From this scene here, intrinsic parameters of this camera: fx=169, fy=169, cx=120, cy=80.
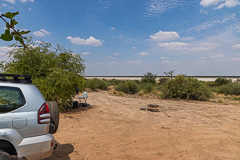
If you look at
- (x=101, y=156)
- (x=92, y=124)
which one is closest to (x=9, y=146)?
(x=101, y=156)

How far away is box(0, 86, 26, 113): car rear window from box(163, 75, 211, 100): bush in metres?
14.2

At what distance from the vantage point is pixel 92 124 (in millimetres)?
6969

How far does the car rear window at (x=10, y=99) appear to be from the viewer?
8.56 ft

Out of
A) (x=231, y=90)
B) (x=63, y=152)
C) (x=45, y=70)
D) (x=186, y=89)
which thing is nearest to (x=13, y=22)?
(x=63, y=152)

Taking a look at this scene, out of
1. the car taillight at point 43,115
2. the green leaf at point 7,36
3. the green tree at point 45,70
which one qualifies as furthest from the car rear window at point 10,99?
the green tree at point 45,70

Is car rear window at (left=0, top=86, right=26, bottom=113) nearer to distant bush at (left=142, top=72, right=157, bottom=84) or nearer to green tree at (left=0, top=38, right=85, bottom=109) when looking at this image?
green tree at (left=0, top=38, right=85, bottom=109)

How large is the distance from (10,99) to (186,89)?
1456 centimetres

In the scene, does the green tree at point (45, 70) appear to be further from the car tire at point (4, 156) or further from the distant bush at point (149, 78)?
the distant bush at point (149, 78)

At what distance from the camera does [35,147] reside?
8.68ft

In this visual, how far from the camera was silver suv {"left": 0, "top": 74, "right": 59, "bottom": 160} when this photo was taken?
2.52m

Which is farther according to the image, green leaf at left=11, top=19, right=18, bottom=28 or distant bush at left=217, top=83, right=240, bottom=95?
distant bush at left=217, top=83, right=240, bottom=95

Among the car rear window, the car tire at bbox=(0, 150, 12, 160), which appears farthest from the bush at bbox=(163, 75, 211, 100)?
the car tire at bbox=(0, 150, 12, 160)

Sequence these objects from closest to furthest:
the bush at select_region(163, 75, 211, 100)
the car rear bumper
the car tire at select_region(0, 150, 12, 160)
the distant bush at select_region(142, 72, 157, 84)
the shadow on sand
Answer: the car tire at select_region(0, 150, 12, 160)
the car rear bumper
the shadow on sand
the bush at select_region(163, 75, 211, 100)
the distant bush at select_region(142, 72, 157, 84)

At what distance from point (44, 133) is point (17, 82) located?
0.97 meters
